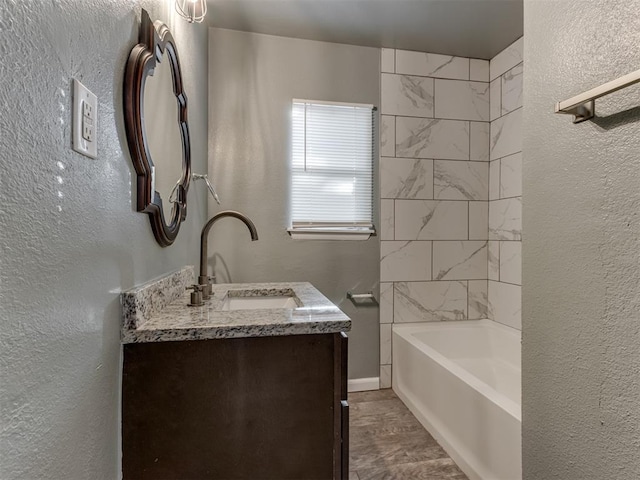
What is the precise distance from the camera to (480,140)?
2.63 metres

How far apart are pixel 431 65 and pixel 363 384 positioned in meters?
2.41

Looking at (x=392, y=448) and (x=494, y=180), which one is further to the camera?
(x=494, y=180)

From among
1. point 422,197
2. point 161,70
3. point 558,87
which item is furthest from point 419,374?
point 161,70

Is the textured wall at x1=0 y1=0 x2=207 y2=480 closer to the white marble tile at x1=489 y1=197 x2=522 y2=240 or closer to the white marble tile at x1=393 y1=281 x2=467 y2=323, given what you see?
the white marble tile at x1=393 y1=281 x2=467 y2=323

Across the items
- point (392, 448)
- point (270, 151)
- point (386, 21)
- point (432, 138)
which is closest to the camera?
point (392, 448)

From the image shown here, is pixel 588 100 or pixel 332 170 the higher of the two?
pixel 332 170

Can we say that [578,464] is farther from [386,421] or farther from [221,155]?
[221,155]

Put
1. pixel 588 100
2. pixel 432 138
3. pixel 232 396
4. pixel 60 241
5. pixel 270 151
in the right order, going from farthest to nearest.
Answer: pixel 432 138
pixel 270 151
pixel 232 396
pixel 588 100
pixel 60 241

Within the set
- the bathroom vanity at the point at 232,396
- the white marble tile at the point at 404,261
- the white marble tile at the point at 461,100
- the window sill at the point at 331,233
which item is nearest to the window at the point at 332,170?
the window sill at the point at 331,233

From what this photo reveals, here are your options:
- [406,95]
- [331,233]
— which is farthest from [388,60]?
[331,233]

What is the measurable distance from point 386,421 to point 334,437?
1.23 metres

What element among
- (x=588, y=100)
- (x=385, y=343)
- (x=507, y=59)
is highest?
(x=507, y=59)

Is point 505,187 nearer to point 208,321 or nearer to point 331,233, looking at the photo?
point 331,233

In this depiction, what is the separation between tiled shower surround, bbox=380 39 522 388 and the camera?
248 centimetres
